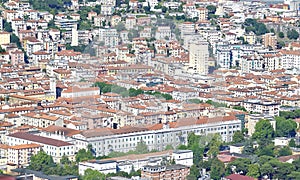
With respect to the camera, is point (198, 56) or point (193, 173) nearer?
point (193, 173)

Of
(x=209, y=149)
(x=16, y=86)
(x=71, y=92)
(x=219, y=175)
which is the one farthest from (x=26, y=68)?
(x=219, y=175)

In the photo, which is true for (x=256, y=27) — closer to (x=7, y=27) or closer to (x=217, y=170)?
(x=7, y=27)

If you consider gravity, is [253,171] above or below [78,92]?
below

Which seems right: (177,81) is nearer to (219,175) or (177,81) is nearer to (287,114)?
(287,114)

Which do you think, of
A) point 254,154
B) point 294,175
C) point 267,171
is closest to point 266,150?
point 254,154

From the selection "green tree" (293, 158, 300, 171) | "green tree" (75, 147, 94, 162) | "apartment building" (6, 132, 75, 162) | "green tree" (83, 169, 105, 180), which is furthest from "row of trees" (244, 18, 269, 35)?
"green tree" (83, 169, 105, 180)

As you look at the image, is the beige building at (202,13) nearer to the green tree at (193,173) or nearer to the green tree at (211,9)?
the green tree at (211,9)

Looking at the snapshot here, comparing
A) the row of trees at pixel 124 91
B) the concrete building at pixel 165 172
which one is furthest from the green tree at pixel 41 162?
the row of trees at pixel 124 91

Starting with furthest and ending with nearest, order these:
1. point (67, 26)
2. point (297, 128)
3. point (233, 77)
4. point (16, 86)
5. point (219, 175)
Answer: point (67, 26), point (233, 77), point (16, 86), point (297, 128), point (219, 175)
